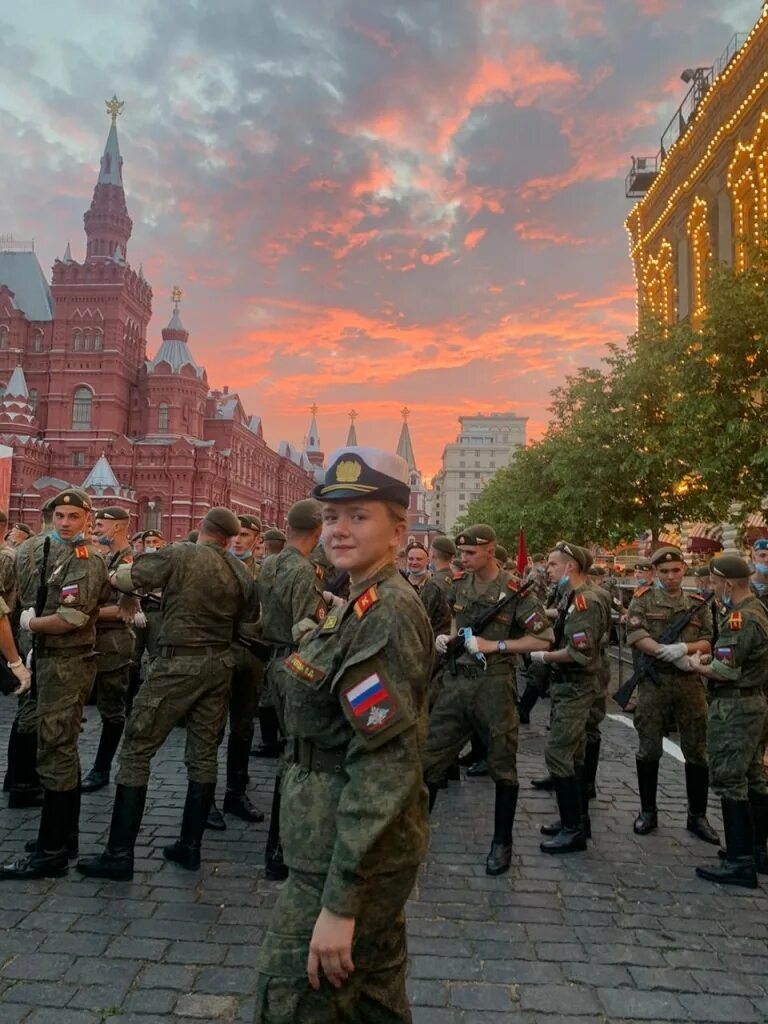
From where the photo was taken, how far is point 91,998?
328cm

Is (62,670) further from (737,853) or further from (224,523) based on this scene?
(737,853)

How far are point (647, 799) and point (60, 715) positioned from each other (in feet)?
15.4

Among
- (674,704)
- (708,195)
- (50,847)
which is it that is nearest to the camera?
(50,847)

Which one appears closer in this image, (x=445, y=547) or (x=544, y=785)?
(x=544, y=785)

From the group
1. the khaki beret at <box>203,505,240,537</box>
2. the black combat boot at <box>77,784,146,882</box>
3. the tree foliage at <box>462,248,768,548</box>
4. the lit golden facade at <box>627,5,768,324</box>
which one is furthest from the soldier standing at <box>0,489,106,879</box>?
the lit golden facade at <box>627,5,768,324</box>

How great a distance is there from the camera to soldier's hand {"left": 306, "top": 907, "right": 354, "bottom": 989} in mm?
1892

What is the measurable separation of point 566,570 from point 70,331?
6472 cm

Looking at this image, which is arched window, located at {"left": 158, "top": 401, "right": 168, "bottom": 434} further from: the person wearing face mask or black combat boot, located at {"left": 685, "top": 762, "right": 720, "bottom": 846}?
black combat boot, located at {"left": 685, "top": 762, "right": 720, "bottom": 846}

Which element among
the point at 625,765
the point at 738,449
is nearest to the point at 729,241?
the point at 738,449

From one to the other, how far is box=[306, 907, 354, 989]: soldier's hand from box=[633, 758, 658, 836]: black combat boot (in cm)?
466

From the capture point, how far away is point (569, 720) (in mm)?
5684

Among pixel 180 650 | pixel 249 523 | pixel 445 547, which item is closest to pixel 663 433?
pixel 445 547

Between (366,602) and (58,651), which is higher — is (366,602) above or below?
above

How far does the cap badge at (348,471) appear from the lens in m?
2.30
